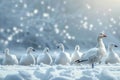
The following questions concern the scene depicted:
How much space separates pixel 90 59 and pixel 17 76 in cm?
669

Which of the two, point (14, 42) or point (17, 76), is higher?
point (14, 42)

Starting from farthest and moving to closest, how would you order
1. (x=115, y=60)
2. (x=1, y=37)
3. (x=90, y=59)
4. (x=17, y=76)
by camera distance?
(x=1, y=37) < (x=115, y=60) < (x=90, y=59) < (x=17, y=76)

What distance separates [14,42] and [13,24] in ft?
32.9

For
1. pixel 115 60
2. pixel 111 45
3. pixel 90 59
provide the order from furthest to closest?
pixel 111 45
pixel 115 60
pixel 90 59


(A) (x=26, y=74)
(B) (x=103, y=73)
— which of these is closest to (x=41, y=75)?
(A) (x=26, y=74)

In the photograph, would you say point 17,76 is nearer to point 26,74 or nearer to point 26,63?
point 26,74

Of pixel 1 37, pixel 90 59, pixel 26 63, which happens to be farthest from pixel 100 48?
pixel 1 37

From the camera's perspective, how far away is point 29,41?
198 metres

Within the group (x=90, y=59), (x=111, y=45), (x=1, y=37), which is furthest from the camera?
(x=1, y=37)

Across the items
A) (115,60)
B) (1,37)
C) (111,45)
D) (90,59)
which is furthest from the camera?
(1,37)

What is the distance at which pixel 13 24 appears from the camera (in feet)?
650

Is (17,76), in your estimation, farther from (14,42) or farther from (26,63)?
(14,42)

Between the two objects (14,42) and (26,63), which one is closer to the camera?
(26,63)

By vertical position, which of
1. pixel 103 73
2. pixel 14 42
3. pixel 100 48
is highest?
pixel 14 42
